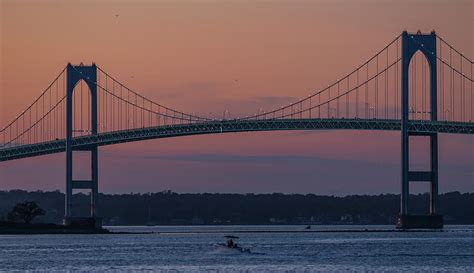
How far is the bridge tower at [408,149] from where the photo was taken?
10625cm

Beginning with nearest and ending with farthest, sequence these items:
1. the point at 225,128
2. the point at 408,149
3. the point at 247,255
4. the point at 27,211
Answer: the point at 247,255
the point at 408,149
the point at 225,128
the point at 27,211

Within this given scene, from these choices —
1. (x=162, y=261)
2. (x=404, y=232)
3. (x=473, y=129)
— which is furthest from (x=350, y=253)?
(x=404, y=232)

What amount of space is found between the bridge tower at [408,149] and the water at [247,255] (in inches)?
43.9

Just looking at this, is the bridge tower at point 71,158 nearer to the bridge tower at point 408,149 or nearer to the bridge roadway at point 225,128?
the bridge roadway at point 225,128

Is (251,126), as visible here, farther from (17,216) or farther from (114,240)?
(17,216)

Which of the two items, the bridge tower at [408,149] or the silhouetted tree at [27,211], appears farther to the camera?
the silhouetted tree at [27,211]

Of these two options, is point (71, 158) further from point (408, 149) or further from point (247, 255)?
point (247, 255)

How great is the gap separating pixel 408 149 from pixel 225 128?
44.1 feet

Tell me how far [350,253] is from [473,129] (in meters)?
21.8

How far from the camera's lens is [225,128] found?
114688 millimetres

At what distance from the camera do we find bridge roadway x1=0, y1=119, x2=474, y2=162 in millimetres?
106750

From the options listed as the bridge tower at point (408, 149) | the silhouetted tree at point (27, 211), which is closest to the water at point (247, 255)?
the bridge tower at point (408, 149)

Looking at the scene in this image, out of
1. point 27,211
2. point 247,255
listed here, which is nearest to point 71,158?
point 27,211

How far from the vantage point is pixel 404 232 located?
114m
